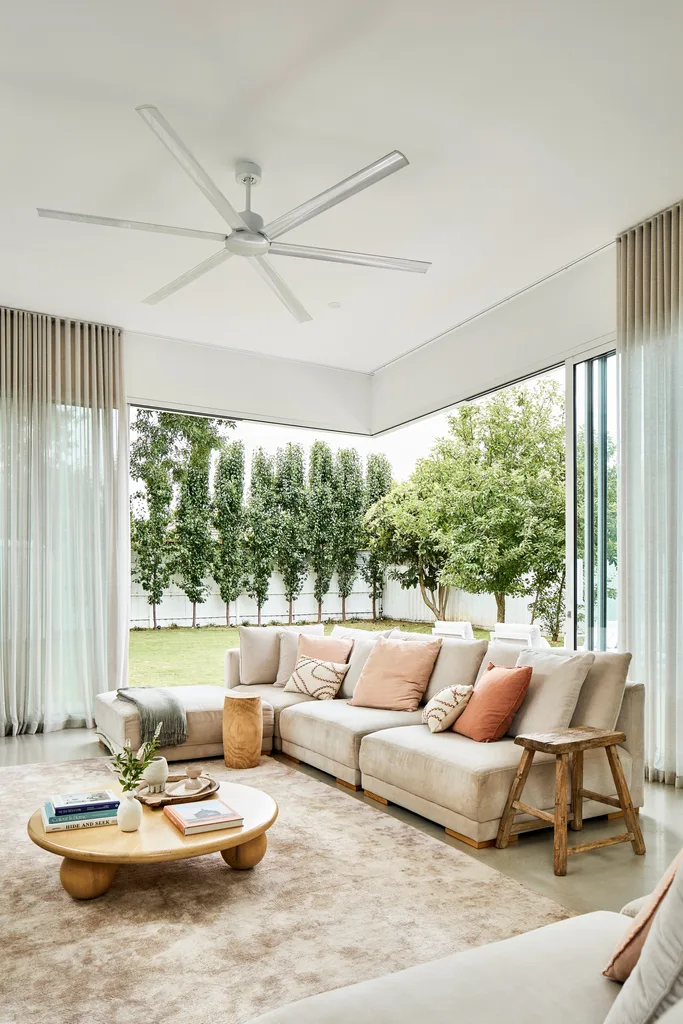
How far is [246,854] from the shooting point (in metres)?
2.96

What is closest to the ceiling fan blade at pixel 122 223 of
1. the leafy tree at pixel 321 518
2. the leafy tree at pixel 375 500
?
the leafy tree at pixel 321 518

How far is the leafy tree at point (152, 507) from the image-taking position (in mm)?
9250

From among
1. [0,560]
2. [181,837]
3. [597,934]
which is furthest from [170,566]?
[597,934]

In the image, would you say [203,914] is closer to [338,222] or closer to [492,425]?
[338,222]

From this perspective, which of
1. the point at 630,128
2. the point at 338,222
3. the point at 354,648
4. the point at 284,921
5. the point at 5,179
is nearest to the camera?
the point at 284,921

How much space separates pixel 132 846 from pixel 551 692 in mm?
1991

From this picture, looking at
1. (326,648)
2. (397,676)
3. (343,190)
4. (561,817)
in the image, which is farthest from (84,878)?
(343,190)

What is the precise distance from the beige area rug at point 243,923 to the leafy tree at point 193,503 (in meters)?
5.96

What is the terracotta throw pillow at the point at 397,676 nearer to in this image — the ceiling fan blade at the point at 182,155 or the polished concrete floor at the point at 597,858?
the polished concrete floor at the point at 597,858

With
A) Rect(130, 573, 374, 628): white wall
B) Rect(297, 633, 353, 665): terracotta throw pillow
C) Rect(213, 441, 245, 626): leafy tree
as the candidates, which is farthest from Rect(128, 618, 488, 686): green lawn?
Rect(297, 633, 353, 665): terracotta throw pillow

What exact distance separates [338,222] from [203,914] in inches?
137

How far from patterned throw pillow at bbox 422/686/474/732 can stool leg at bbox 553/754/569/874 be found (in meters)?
0.82

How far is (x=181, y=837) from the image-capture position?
275 cm

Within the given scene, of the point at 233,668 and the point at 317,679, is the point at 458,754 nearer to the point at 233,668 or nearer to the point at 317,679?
the point at 317,679
